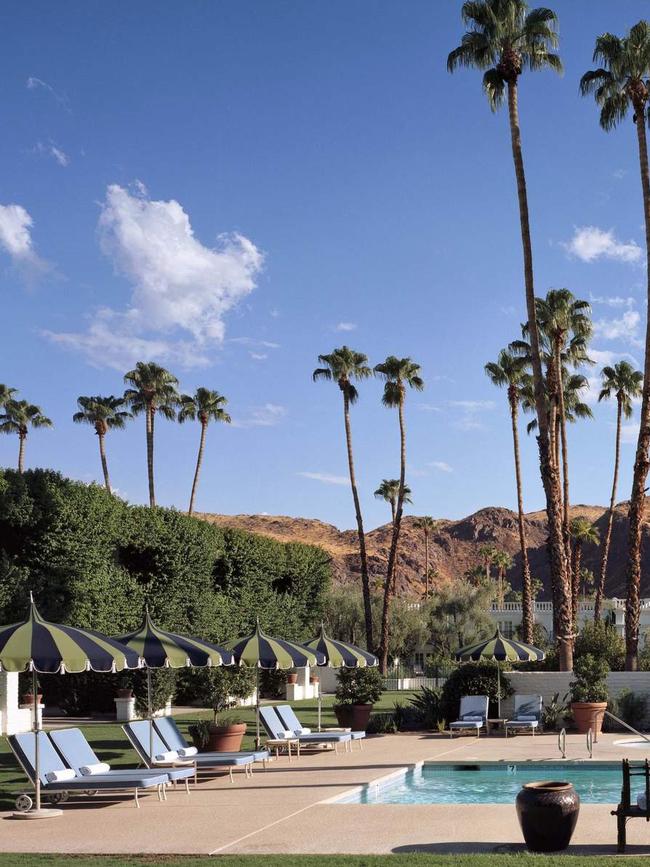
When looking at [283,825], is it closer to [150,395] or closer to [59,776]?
[59,776]

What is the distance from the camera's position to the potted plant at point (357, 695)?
24641mm

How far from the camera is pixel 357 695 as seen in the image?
2473 centimetres

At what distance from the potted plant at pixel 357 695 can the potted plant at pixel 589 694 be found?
15.0 ft

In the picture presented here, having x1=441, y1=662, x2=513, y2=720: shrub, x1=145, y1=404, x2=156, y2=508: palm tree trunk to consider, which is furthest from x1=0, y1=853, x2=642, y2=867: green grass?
x1=145, y1=404, x2=156, y2=508: palm tree trunk

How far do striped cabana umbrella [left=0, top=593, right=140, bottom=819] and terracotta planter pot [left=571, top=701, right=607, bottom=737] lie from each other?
1272 cm

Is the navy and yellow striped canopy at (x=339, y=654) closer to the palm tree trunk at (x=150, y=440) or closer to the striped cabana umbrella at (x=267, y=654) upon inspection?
the striped cabana umbrella at (x=267, y=654)

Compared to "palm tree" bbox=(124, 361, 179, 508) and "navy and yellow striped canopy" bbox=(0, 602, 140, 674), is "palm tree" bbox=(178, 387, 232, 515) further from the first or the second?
"navy and yellow striped canopy" bbox=(0, 602, 140, 674)

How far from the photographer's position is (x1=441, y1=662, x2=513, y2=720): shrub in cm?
2542

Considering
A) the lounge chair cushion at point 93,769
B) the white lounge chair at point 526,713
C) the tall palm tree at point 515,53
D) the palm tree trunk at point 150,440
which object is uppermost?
the tall palm tree at point 515,53

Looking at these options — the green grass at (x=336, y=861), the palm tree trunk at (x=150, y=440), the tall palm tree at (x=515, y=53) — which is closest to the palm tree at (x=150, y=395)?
the palm tree trunk at (x=150, y=440)

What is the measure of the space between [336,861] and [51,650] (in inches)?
201

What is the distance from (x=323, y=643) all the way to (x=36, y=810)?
33.6 feet

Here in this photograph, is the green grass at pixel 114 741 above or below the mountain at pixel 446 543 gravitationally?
below

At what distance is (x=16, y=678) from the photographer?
25.6 meters
